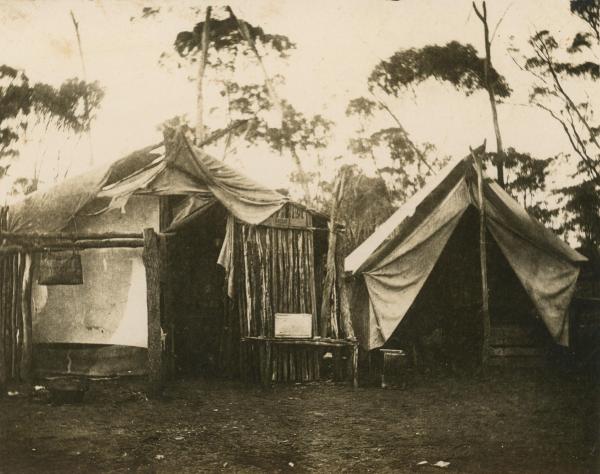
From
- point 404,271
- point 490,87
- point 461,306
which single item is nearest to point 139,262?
point 404,271

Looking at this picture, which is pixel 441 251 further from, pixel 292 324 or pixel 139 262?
pixel 139 262

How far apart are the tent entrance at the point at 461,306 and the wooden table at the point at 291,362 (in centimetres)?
182

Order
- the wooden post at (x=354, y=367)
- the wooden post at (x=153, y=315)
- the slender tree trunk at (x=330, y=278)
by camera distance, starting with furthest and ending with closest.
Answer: the slender tree trunk at (x=330, y=278)
the wooden post at (x=354, y=367)
the wooden post at (x=153, y=315)

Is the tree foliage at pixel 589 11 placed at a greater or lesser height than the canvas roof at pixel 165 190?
greater

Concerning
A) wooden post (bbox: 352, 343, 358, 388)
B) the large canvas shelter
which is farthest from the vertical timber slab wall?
wooden post (bbox: 352, 343, 358, 388)

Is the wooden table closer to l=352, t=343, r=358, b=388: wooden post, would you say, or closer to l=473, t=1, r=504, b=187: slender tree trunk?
l=352, t=343, r=358, b=388: wooden post

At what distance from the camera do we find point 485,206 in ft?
25.6

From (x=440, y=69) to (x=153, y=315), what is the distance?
6.06 m

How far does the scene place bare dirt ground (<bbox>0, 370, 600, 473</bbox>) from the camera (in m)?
4.30

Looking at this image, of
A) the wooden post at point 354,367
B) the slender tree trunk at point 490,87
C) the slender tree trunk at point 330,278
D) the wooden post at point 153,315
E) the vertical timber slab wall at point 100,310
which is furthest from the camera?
the vertical timber slab wall at point 100,310

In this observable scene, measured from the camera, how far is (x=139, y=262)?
7.30 meters

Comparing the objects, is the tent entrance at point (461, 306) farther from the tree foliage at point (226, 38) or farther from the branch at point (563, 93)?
the tree foliage at point (226, 38)

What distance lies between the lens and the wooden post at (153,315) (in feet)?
20.5

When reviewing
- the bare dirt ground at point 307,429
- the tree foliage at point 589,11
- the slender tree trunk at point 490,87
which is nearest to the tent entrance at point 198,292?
the bare dirt ground at point 307,429
